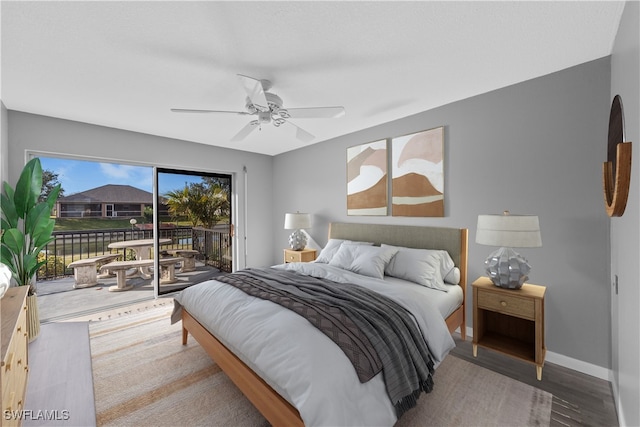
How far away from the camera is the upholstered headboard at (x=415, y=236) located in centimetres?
284

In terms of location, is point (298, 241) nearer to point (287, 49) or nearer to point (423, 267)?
point (423, 267)

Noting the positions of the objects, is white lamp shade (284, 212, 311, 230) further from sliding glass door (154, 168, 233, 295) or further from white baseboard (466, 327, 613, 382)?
white baseboard (466, 327, 613, 382)

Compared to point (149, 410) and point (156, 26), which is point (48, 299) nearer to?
point (149, 410)

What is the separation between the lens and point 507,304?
2.22m

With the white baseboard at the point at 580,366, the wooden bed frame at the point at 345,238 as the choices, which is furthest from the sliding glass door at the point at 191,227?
the white baseboard at the point at 580,366

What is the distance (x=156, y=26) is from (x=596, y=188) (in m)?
3.45

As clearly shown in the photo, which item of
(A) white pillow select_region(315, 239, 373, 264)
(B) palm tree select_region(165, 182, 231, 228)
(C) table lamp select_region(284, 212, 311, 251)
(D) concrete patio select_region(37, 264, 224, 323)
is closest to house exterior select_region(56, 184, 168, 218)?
(B) palm tree select_region(165, 182, 231, 228)

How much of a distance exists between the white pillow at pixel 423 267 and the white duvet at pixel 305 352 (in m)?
0.54

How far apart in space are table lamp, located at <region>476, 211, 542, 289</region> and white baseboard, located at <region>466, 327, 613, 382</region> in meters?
0.74

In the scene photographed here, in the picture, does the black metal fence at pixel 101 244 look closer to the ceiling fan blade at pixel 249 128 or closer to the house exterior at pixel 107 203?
the house exterior at pixel 107 203

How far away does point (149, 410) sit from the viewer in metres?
1.83

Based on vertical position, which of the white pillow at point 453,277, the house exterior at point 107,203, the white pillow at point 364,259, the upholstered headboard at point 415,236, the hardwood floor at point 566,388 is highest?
the house exterior at point 107,203

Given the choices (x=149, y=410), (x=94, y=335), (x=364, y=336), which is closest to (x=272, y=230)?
(x=94, y=335)

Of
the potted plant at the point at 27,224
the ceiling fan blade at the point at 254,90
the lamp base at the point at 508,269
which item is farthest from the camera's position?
the potted plant at the point at 27,224
